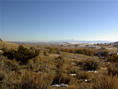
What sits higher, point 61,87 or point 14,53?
point 14,53

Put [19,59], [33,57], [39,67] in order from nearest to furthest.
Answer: [39,67] → [19,59] → [33,57]

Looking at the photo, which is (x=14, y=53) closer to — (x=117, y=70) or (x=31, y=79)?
(x=31, y=79)

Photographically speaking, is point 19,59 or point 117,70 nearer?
point 117,70

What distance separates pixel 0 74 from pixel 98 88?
16.3 ft

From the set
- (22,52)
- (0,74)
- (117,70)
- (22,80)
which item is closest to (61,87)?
(22,80)

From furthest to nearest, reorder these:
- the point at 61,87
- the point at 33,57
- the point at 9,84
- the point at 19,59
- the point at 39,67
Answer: the point at 33,57 < the point at 19,59 < the point at 39,67 < the point at 61,87 < the point at 9,84

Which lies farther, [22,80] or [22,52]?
[22,52]

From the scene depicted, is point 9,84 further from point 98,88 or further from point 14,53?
point 14,53

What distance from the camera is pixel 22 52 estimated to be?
1278cm

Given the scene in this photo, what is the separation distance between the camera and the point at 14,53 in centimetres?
1241

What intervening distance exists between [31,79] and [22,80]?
1.45ft

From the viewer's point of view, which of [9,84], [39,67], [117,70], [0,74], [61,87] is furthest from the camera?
[39,67]

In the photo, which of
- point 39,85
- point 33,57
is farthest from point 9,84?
point 33,57

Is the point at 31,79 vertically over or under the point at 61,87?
over
